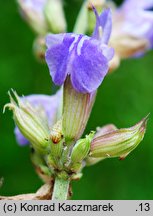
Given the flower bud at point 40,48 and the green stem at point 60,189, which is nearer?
the green stem at point 60,189

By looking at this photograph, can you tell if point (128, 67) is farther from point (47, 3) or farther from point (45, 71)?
point (47, 3)

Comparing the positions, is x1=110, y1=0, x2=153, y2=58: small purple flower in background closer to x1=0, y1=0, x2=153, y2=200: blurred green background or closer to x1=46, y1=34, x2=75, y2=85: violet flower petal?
x1=46, y1=34, x2=75, y2=85: violet flower petal

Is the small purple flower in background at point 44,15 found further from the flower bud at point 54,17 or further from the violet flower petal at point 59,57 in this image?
the violet flower petal at point 59,57

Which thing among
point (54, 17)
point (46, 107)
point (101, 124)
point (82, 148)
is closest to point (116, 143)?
point (82, 148)

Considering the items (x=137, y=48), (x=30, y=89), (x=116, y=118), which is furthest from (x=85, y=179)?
(x=137, y=48)

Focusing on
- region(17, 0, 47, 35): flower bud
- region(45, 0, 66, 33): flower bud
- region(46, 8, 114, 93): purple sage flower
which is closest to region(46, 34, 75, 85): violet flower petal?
region(46, 8, 114, 93): purple sage flower

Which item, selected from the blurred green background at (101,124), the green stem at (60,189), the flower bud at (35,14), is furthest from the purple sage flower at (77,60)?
the blurred green background at (101,124)
